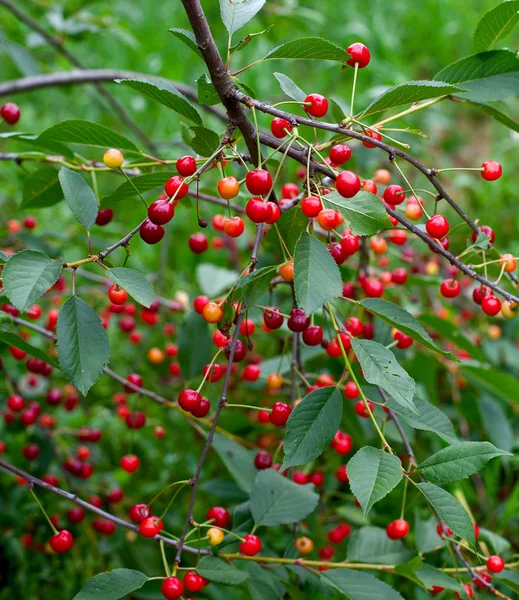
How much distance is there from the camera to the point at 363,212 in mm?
890

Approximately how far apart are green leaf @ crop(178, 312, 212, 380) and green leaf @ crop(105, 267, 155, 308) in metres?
0.59

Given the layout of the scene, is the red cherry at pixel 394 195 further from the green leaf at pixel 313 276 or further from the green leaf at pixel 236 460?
the green leaf at pixel 236 460

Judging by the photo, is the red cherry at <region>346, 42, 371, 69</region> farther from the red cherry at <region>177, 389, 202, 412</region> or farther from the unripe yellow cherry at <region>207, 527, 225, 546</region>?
the unripe yellow cherry at <region>207, 527, 225, 546</region>

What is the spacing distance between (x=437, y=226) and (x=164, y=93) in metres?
0.48

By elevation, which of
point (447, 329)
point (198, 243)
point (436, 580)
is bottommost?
point (436, 580)

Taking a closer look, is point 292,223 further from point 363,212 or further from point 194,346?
point 194,346

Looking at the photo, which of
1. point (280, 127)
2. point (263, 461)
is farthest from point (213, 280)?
point (280, 127)

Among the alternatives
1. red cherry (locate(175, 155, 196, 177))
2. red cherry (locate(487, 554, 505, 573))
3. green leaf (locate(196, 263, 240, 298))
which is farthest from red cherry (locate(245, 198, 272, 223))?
green leaf (locate(196, 263, 240, 298))

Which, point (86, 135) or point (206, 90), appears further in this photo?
point (86, 135)

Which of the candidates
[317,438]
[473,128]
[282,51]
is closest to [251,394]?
[317,438]

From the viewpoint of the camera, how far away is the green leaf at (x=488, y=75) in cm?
105

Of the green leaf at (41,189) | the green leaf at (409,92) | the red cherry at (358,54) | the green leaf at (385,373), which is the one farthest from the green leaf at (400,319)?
the green leaf at (41,189)

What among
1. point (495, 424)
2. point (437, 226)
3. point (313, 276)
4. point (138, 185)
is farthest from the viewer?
point (495, 424)

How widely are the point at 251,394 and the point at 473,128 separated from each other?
267cm
